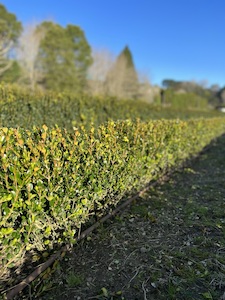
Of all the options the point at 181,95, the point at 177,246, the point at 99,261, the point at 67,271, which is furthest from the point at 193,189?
the point at 181,95

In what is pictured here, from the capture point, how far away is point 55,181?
2182mm

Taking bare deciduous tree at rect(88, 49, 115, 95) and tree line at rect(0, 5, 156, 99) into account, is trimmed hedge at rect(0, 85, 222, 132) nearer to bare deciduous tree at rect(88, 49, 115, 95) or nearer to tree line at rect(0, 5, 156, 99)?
tree line at rect(0, 5, 156, 99)

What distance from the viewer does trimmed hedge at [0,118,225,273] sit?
1.82 meters

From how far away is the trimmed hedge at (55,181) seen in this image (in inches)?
71.5

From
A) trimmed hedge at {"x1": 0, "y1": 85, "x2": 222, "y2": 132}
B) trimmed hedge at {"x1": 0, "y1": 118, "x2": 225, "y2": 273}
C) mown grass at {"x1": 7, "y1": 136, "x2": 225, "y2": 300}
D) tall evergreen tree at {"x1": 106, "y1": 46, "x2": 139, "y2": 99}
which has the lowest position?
mown grass at {"x1": 7, "y1": 136, "x2": 225, "y2": 300}

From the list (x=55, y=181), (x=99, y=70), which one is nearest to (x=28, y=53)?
(x=99, y=70)

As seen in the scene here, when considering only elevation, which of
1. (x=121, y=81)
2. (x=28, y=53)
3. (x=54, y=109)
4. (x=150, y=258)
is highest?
(x=28, y=53)

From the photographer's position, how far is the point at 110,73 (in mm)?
32719

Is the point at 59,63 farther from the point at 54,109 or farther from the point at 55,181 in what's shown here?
the point at 55,181

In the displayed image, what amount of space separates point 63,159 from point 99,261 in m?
1.07

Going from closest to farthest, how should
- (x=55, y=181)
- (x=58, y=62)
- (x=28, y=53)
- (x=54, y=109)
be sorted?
(x=55, y=181)
(x=54, y=109)
(x=28, y=53)
(x=58, y=62)

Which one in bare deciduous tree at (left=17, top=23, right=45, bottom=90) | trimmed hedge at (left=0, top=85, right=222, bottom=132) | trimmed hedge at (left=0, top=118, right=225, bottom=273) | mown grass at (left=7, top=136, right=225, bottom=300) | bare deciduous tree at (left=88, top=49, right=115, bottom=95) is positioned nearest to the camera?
trimmed hedge at (left=0, top=118, right=225, bottom=273)

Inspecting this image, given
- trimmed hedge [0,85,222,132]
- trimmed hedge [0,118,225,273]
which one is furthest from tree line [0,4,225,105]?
trimmed hedge [0,118,225,273]

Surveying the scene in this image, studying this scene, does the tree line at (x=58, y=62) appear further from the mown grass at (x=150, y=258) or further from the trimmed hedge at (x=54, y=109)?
the mown grass at (x=150, y=258)
